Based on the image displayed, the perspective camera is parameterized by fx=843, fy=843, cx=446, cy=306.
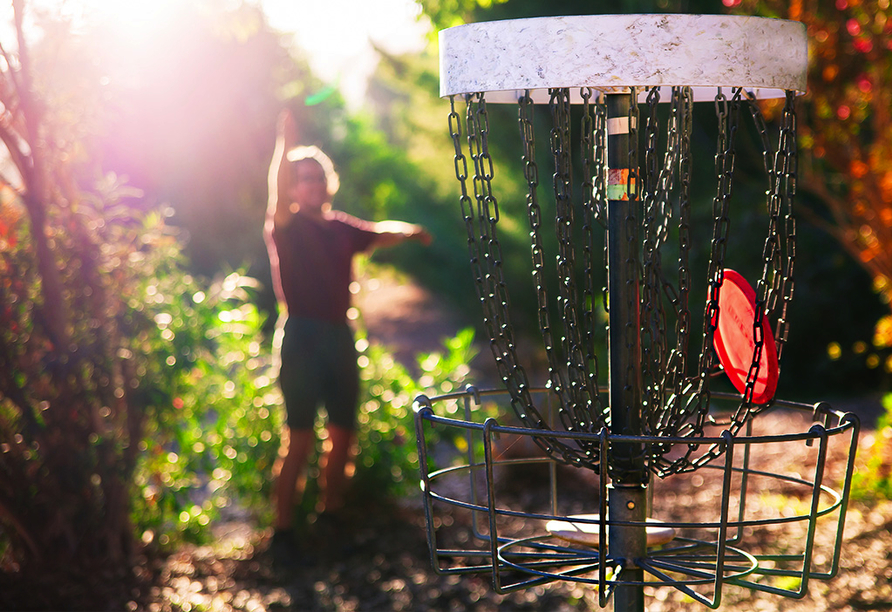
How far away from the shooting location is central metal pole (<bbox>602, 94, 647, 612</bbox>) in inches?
53.9

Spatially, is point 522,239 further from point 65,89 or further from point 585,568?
point 585,568

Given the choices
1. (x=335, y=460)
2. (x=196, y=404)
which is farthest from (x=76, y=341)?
(x=335, y=460)

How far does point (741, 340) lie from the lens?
54.9 inches

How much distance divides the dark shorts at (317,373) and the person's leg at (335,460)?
40 millimetres

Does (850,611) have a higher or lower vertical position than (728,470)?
lower

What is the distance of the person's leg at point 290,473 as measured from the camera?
403 centimetres

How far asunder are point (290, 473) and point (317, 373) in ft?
1.61

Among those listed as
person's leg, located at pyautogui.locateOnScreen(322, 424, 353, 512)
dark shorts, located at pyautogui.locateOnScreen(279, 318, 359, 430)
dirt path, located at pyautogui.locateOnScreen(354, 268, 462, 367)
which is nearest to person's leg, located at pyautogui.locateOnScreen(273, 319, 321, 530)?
dark shorts, located at pyautogui.locateOnScreen(279, 318, 359, 430)

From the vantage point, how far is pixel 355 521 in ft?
14.0

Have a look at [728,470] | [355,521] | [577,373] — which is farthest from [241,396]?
[728,470]

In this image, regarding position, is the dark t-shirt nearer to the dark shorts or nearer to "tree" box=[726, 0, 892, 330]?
the dark shorts

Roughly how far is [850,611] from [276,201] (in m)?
2.99

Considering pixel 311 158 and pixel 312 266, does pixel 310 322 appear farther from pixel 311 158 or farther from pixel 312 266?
pixel 311 158

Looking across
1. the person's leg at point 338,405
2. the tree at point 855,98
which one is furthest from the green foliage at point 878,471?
the person's leg at point 338,405
